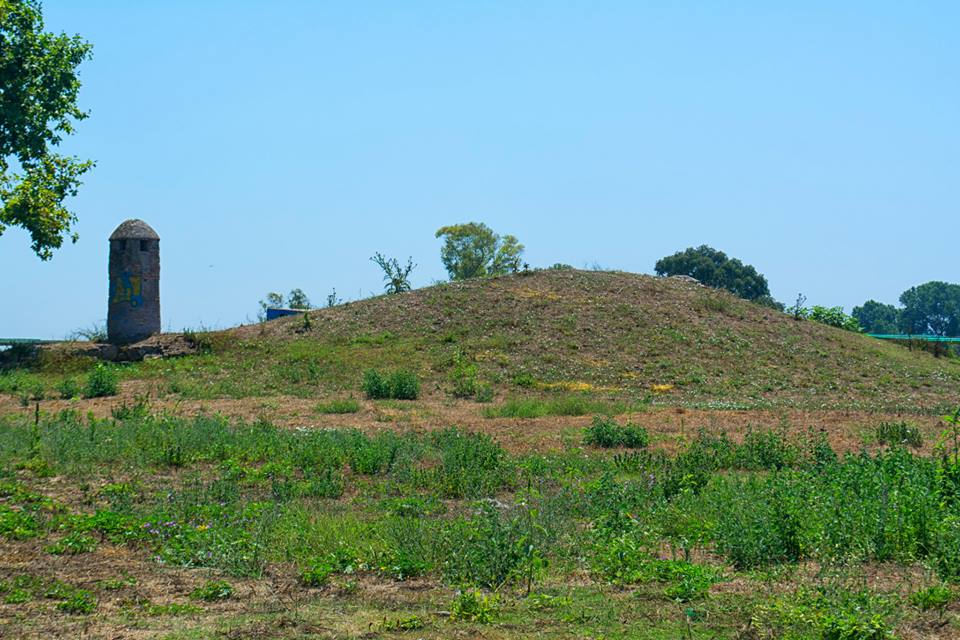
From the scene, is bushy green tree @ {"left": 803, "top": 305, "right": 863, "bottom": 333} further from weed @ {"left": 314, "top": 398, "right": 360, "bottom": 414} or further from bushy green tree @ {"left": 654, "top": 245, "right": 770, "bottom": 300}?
weed @ {"left": 314, "top": 398, "right": 360, "bottom": 414}

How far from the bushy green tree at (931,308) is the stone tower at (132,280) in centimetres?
8144

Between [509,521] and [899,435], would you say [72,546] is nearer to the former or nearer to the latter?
[509,521]

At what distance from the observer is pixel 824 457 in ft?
40.6

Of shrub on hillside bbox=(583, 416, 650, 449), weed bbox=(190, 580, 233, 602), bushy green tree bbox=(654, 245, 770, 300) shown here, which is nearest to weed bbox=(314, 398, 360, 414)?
shrub on hillside bbox=(583, 416, 650, 449)

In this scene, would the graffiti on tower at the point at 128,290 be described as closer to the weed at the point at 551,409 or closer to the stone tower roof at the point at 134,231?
the stone tower roof at the point at 134,231

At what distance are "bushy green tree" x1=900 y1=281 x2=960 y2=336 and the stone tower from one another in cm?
8144

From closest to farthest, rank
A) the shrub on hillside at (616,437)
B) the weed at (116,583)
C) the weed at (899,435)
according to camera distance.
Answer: the weed at (116,583), the weed at (899,435), the shrub on hillside at (616,437)

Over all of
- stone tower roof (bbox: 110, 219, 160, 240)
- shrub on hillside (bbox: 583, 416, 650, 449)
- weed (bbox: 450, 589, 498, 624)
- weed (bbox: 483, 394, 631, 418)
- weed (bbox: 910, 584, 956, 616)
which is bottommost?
weed (bbox: 450, 589, 498, 624)

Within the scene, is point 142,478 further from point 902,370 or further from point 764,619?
point 902,370

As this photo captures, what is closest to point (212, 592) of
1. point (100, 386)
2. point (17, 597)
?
point (17, 597)

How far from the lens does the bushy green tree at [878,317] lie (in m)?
93.2

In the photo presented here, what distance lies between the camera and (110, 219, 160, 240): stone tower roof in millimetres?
28938

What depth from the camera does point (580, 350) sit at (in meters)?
28.9

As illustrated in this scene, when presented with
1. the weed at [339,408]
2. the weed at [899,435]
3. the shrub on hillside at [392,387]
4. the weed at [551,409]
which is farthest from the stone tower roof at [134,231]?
the weed at [899,435]
